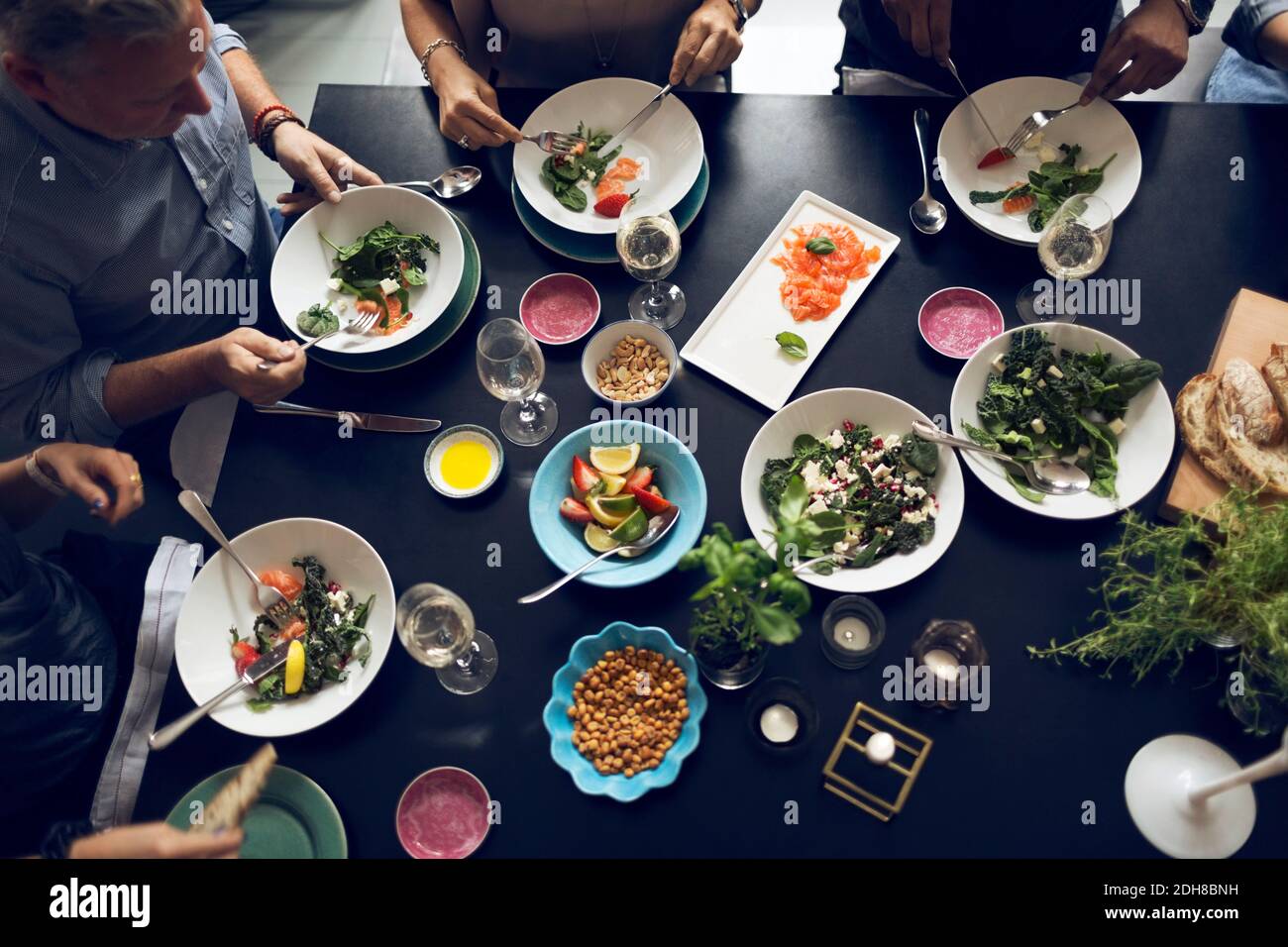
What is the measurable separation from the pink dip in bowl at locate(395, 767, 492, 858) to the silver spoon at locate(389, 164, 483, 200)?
133cm

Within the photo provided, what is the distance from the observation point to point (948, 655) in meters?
1.67

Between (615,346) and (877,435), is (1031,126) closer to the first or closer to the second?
(877,435)

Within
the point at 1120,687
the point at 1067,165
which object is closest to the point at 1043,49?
the point at 1067,165

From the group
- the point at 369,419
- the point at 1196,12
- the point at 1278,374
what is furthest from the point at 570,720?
the point at 1196,12

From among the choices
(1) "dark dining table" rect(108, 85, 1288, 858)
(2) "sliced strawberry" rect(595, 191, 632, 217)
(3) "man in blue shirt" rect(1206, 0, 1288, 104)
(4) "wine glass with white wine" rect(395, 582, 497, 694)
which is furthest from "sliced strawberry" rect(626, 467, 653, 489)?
(3) "man in blue shirt" rect(1206, 0, 1288, 104)

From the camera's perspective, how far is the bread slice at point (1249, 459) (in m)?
1.65

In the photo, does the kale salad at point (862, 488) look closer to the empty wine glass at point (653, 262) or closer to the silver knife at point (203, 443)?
the empty wine glass at point (653, 262)

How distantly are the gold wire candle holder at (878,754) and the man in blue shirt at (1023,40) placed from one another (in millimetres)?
1513

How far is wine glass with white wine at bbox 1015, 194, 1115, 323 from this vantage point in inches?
70.7

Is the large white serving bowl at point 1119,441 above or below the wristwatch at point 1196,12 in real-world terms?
below

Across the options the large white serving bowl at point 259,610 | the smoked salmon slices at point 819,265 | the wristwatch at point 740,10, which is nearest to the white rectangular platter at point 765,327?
the smoked salmon slices at point 819,265

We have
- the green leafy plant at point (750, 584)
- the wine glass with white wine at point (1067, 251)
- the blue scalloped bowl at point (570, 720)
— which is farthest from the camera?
the wine glass with white wine at point (1067, 251)

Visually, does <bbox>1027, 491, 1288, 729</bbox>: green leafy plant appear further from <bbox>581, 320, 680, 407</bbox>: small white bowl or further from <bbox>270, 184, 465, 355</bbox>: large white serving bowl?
<bbox>270, 184, 465, 355</bbox>: large white serving bowl
